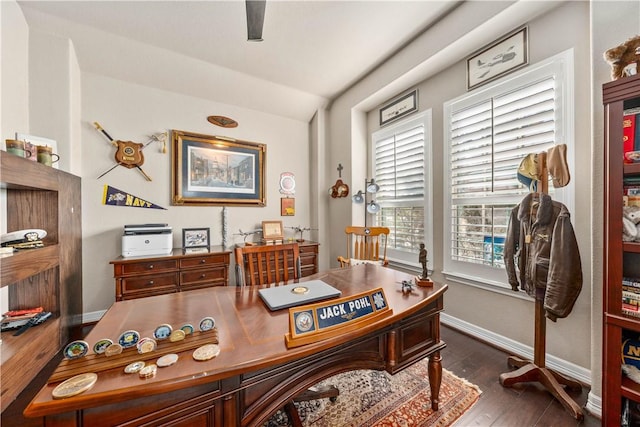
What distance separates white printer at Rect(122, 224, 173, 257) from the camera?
2518 mm

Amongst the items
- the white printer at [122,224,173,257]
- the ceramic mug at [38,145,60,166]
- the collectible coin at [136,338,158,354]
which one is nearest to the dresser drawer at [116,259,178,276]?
the white printer at [122,224,173,257]

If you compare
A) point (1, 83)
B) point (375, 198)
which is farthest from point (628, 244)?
point (1, 83)

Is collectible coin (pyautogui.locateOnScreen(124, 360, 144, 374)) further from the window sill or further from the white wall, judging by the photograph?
the white wall

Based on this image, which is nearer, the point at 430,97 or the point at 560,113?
the point at 560,113

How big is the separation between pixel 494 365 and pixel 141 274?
3381mm

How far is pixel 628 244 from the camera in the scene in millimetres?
1144

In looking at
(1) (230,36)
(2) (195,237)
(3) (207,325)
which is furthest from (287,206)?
(3) (207,325)

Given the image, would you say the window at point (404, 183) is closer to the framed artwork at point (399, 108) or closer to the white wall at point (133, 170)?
the framed artwork at point (399, 108)

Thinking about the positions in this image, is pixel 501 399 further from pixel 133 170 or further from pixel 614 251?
pixel 133 170

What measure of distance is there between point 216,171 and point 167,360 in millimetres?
2955

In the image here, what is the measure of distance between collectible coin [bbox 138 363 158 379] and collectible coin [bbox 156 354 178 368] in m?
0.02

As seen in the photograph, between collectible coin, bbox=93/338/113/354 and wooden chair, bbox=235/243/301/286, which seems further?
wooden chair, bbox=235/243/301/286

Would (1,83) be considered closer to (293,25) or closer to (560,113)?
(293,25)

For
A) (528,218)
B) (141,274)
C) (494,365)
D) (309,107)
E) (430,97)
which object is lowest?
(494,365)
